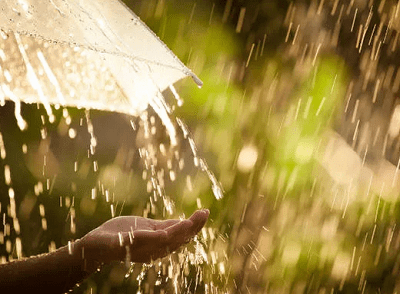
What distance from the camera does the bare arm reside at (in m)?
1.31

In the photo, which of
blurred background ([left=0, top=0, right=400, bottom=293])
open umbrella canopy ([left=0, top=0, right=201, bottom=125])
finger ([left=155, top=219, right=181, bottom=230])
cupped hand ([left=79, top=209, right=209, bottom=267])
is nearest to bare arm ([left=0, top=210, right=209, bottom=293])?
cupped hand ([left=79, top=209, right=209, bottom=267])

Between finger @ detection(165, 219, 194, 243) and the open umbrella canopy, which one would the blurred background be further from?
finger @ detection(165, 219, 194, 243)

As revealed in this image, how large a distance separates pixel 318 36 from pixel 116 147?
9.76ft

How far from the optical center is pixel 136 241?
1.29 m

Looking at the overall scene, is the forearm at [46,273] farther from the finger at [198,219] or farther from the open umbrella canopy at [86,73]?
the open umbrella canopy at [86,73]

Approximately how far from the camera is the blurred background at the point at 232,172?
386cm

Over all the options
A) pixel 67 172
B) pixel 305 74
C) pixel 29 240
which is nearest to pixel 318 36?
pixel 305 74

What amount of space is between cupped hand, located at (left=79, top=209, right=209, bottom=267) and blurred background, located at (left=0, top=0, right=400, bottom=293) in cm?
220

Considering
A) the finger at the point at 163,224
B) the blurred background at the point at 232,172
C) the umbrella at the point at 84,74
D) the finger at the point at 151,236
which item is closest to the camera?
the finger at the point at 151,236

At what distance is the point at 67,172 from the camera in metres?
3.95

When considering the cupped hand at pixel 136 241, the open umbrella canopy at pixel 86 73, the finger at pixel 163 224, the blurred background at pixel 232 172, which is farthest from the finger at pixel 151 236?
the blurred background at pixel 232 172

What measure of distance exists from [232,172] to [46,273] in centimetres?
324

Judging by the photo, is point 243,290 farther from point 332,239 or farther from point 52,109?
point 52,109

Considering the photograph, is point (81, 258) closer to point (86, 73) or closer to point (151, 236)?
point (151, 236)
